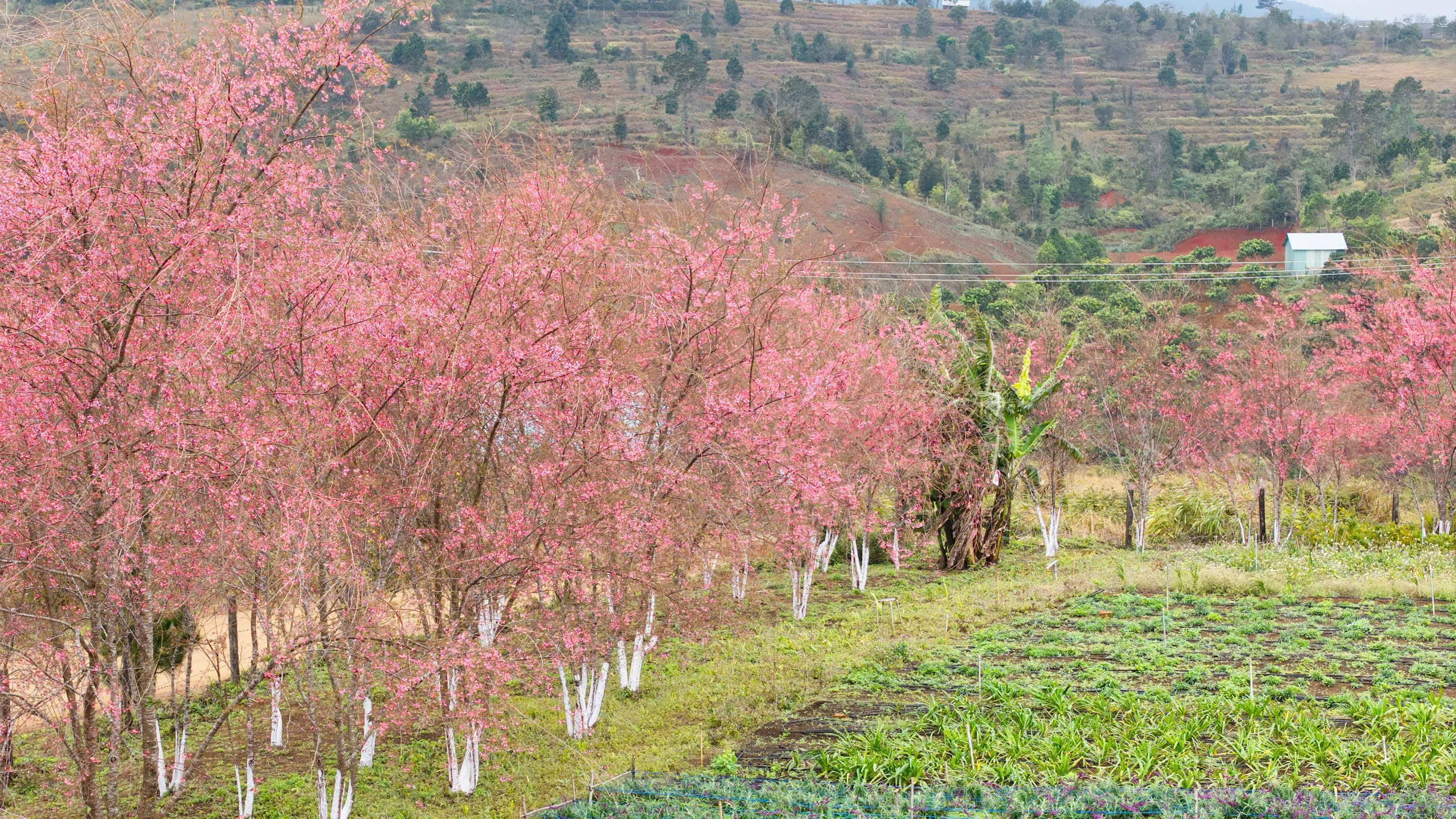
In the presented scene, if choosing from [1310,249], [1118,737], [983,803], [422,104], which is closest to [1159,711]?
[1118,737]

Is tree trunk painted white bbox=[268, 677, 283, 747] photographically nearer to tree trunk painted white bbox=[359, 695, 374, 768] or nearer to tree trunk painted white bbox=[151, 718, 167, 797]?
tree trunk painted white bbox=[359, 695, 374, 768]

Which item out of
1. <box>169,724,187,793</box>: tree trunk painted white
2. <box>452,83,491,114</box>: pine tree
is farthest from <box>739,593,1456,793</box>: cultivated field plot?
<box>452,83,491,114</box>: pine tree

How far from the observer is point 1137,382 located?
22891 millimetres

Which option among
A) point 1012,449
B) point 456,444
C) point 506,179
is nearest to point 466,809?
point 456,444

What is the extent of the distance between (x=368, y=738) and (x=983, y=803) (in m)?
4.36

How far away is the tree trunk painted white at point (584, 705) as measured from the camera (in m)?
9.93

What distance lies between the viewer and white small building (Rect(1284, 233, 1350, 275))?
49.3m

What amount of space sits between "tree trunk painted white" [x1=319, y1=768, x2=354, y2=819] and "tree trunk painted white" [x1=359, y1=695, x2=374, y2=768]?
0.84 ft

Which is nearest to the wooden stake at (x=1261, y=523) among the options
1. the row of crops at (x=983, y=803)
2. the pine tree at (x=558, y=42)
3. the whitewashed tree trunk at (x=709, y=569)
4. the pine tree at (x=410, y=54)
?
the whitewashed tree trunk at (x=709, y=569)

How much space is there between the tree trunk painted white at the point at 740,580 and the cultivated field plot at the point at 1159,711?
6.98ft

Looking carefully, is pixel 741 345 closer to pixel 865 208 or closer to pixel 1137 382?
pixel 1137 382

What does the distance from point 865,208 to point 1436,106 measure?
4445 centimetres

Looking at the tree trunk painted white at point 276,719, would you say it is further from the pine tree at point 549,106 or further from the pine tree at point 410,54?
the pine tree at point 410,54

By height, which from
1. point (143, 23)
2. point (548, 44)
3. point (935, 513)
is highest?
point (548, 44)
